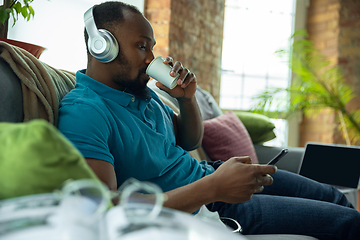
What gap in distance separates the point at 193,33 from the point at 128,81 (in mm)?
1978

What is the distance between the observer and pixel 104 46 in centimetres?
97

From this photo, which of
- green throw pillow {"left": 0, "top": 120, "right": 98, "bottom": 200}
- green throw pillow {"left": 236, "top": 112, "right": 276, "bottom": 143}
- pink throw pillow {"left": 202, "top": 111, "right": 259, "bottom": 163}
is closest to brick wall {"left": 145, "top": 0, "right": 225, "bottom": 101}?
green throw pillow {"left": 236, "top": 112, "right": 276, "bottom": 143}

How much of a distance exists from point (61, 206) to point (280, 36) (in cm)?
395

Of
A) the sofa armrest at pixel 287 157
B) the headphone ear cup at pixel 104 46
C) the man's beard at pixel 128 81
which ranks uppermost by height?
the headphone ear cup at pixel 104 46

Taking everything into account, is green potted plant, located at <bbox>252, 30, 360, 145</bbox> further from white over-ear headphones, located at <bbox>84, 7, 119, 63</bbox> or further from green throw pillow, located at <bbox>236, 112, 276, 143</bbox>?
white over-ear headphones, located at <bbox>84, 7, 119, 63</bbox>

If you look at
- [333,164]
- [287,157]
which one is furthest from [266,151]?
[333,164]

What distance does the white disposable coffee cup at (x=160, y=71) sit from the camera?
1.02m

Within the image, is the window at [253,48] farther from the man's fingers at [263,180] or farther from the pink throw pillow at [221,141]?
the man's fingers at [263,180]

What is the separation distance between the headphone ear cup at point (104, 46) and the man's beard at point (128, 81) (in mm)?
36

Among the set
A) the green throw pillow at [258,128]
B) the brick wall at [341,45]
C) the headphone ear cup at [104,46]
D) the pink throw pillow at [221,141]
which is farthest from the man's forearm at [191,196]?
the brick wall at [341,45]

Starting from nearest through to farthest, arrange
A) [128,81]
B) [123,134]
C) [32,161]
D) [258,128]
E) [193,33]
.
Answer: [32,161]
[123,134]
[128,81]
[258,128]
[193,33]

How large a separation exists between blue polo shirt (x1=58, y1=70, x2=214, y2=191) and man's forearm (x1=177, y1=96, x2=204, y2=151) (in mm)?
148

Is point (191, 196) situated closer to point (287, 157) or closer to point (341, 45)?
point (287, 157)

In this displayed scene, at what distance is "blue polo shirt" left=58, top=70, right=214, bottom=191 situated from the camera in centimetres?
83
